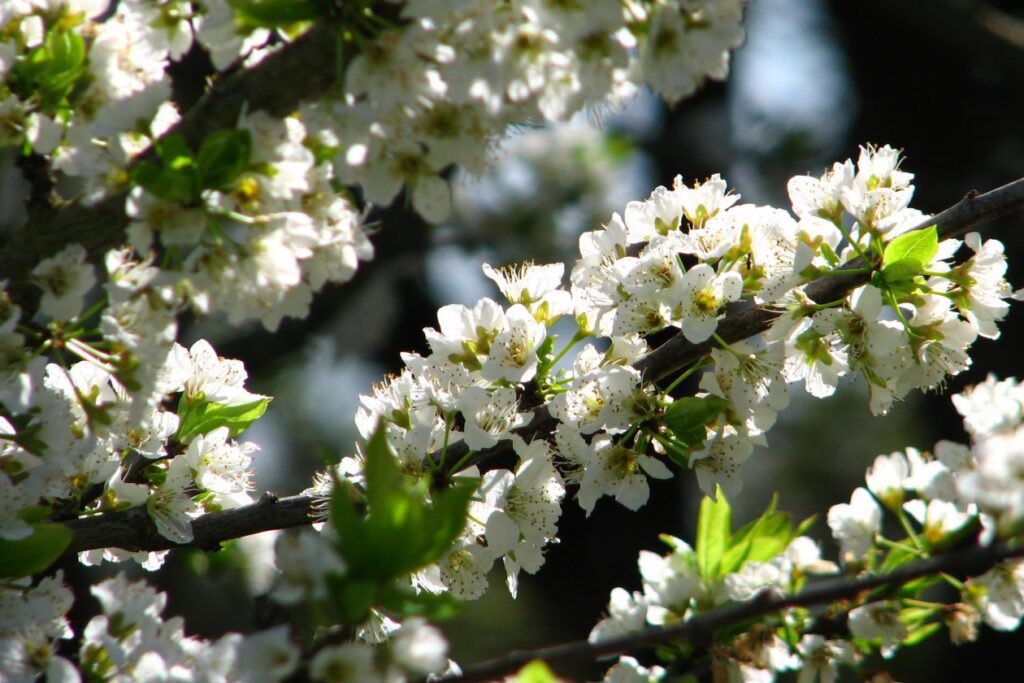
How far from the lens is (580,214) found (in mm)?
6285

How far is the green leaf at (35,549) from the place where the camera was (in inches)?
53.0

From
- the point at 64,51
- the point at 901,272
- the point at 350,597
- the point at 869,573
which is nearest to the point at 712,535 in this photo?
the point at 869,573

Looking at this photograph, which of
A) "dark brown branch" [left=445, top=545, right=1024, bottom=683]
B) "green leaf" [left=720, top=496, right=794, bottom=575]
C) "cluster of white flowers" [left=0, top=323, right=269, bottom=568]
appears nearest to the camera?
"dark brown branch" [left=445, top=545, right=1024, bottom=683]

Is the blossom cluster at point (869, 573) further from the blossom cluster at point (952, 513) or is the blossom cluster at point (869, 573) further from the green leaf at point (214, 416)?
the green leaf at point (214, 416)

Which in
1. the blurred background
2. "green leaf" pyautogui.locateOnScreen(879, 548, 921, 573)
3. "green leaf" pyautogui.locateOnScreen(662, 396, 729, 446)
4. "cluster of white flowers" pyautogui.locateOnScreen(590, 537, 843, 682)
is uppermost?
"green leaf" pyautogui.locateOnScreen(662, 396, 729, 446)

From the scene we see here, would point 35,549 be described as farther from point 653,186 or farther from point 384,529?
point 653,186

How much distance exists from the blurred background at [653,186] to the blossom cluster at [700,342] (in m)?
2.26

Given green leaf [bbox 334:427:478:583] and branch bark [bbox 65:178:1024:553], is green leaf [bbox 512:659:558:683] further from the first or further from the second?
branch bark [bbox 65:178:1024:553]

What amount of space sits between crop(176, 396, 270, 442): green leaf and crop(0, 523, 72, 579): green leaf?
1.25 feet

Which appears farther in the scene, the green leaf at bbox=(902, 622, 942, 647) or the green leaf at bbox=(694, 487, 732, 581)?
the green leaf at bbox=(694, 487, 732, 581)

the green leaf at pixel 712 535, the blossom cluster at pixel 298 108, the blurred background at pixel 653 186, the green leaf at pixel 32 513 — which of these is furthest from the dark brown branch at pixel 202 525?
the blurred background at pixel 653 186

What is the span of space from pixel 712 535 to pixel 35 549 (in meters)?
1.04

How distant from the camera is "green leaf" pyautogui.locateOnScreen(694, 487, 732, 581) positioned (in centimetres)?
169

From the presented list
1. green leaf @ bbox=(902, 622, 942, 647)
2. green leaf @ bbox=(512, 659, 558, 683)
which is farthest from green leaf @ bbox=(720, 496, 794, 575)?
green leaf @ bbox=(512, 659, 558, 683)
